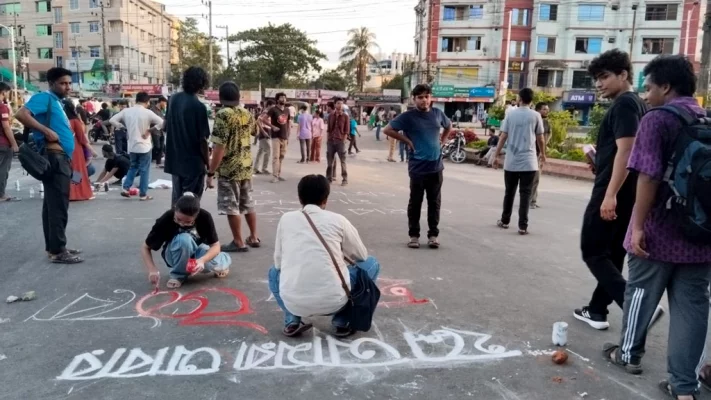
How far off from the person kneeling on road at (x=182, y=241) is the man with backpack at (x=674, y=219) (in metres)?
3.25

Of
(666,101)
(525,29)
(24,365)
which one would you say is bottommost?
(24,365)

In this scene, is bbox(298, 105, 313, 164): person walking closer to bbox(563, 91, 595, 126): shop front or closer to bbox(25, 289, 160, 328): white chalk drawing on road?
bbox(25, 289, 160, 328): white chalk drawing on road

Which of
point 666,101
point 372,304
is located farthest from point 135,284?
point 666,101

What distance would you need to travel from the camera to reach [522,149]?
6863 mm

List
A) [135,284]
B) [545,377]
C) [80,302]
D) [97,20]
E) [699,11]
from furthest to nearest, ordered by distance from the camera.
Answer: [97,20] → [699,11] → [135,284] → [80,302] → [545,377]

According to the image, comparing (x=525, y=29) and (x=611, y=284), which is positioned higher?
(x=525, y=29)

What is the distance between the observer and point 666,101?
296cm

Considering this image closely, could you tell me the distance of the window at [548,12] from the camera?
47.6m

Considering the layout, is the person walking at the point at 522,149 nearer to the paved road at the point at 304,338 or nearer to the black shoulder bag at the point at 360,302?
the paved road at the point at 304,338

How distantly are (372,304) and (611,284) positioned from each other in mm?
1613

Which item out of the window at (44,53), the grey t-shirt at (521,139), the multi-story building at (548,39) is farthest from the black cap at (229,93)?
the window at (44,53)

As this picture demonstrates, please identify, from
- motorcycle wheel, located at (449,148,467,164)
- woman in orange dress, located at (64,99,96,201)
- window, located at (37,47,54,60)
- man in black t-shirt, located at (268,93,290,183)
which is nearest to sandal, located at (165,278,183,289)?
woman in orange dress, located at (64,99,96,201)

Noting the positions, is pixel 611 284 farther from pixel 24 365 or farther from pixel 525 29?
pixel 525 29

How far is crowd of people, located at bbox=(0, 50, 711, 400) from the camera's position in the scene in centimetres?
287
